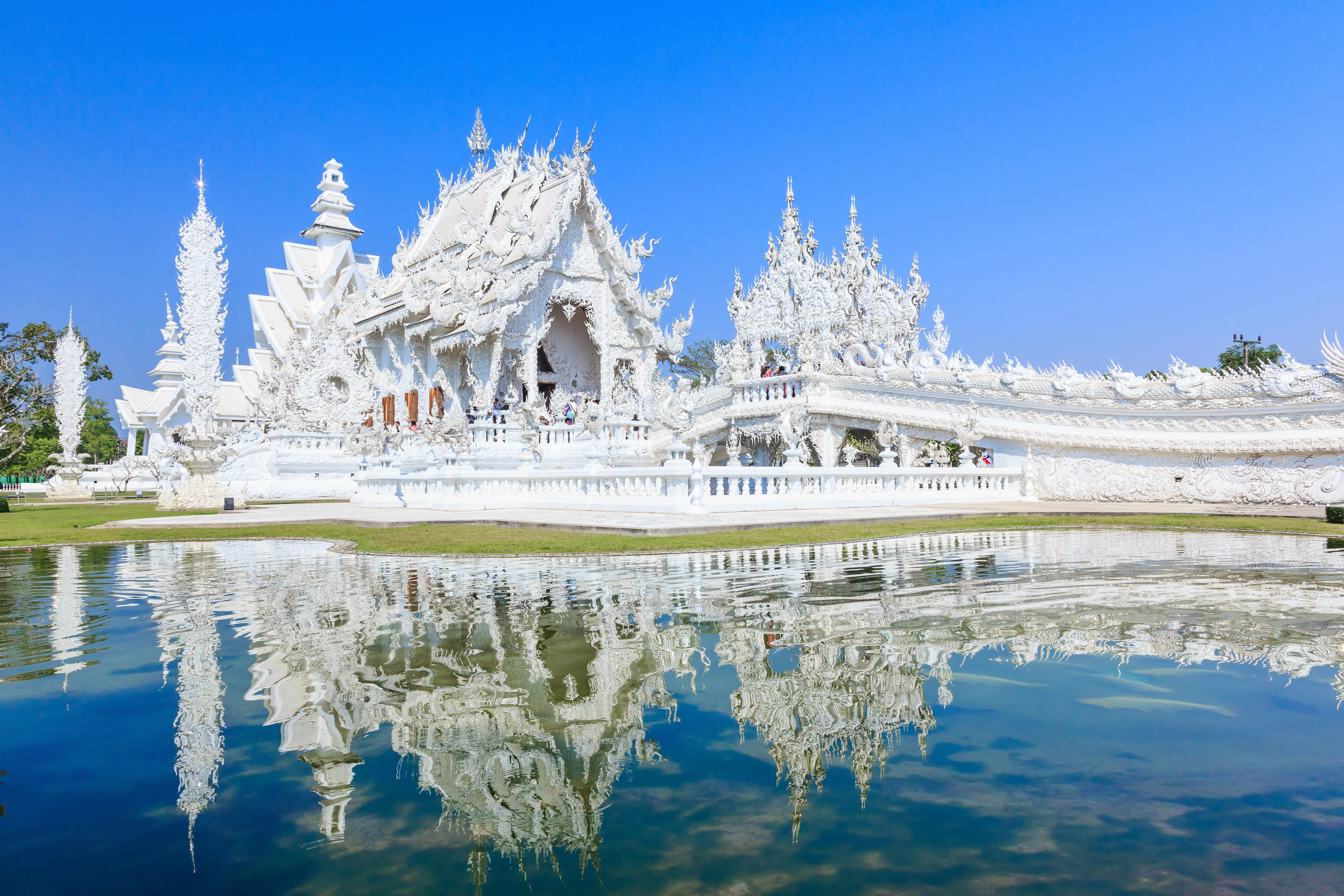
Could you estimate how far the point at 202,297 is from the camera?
87.6ft

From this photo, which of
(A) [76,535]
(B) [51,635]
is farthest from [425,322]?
(B) [51,635]

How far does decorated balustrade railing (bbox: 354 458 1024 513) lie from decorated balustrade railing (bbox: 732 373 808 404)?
5.27 m

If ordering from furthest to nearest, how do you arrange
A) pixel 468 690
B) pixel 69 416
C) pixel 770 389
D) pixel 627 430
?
1. pixel 69 416
2. pixel 770 389
3. pixel 627 430
4. pixel 468 690

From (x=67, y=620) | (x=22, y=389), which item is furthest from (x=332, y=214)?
(x=67, y=620)

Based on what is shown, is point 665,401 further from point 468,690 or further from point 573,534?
point 468,690

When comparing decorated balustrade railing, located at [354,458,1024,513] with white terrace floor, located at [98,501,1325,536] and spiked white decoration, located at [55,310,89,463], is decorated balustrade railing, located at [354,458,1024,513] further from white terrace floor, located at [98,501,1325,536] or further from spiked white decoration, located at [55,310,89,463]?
spiked white decoration, located at [55,310,89,463]

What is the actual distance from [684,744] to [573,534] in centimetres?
813

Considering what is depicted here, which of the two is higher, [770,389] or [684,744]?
[770,389]

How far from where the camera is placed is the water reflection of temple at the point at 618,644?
306 centimetres

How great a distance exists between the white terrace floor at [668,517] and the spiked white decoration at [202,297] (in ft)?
32.9

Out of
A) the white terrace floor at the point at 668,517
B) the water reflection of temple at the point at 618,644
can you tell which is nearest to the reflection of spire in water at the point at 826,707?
the water reflection of temple at the point at 618,644

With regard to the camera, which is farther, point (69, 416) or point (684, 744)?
point (69, 416)

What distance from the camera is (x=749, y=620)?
17.8 feet

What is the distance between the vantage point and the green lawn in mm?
9766
